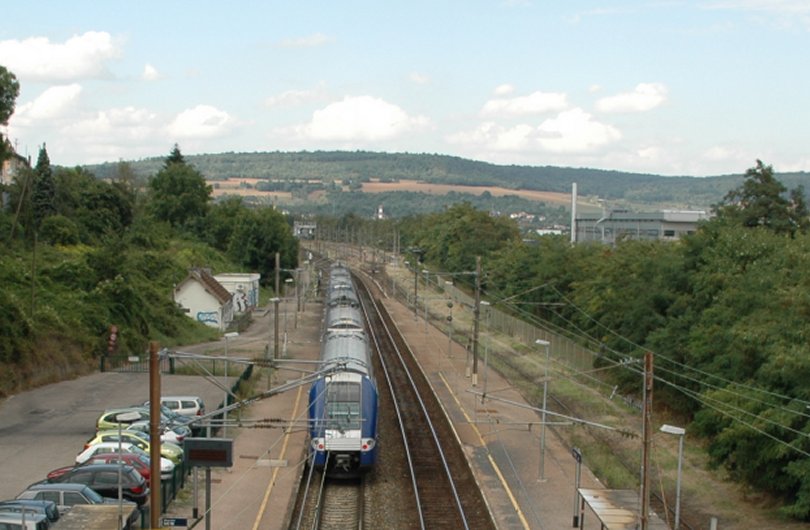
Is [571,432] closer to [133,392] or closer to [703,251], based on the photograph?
[703,251]

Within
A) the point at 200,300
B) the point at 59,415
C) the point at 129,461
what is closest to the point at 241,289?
the point at 200,300

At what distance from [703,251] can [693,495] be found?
13970 mm

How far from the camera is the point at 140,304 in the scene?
178 feet

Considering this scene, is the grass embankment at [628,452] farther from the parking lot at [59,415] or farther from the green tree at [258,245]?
the green tree at [258,245]

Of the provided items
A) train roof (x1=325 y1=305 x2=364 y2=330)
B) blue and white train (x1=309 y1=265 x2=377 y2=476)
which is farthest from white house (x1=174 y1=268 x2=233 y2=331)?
blue and white train (x1=309 y1=265 x2=377 y2=476)

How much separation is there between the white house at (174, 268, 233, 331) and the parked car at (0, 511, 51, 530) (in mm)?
44418

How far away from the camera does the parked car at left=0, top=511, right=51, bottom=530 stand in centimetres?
1892

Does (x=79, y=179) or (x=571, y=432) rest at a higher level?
(x=79, y=179)

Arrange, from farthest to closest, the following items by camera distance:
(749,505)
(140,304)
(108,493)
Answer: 1. (140,304)
2. (749,505)
3. (108,493)

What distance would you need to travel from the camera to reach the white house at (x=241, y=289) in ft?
241

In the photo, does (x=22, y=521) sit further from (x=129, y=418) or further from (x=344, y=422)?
(x=129, y=418)

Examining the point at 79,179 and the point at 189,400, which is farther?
the point at 79,179

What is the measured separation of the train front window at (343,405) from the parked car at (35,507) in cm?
792

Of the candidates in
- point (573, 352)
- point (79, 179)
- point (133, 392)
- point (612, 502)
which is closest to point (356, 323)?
point (133, 392)
